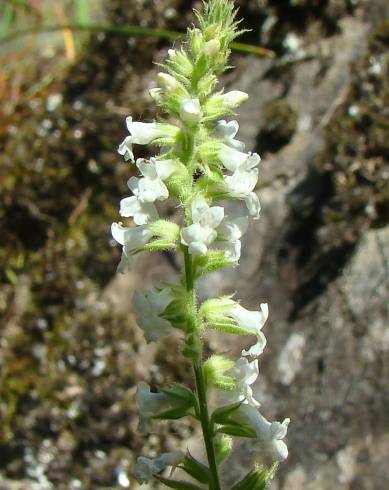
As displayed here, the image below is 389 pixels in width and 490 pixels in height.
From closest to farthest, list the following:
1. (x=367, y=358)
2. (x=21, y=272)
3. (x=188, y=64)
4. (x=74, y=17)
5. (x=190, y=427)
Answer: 1. (x=188, y=64)
2. (x=367, y=358)
3. (x=190, y=427)
4. (x=21, y=272)
5. (x=74, y=17)

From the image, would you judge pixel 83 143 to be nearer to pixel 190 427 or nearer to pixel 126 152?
pixel 190 427

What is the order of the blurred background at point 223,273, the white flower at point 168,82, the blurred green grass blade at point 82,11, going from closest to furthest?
the white flower at point 168,82 < the blurred background at point 223,273 < the blurred green grass blade at point 82,11

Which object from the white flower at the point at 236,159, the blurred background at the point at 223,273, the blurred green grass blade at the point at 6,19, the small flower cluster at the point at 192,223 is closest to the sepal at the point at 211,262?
the small flower cluster at the point at 192,223

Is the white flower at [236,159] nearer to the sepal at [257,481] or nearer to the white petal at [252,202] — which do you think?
the white petal at [252,202]

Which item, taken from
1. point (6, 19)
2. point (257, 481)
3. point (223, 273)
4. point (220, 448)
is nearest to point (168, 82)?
point (220, 448)

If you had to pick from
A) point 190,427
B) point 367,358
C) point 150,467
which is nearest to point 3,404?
point 190,427

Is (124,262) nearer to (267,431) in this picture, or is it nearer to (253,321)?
(253,321)
